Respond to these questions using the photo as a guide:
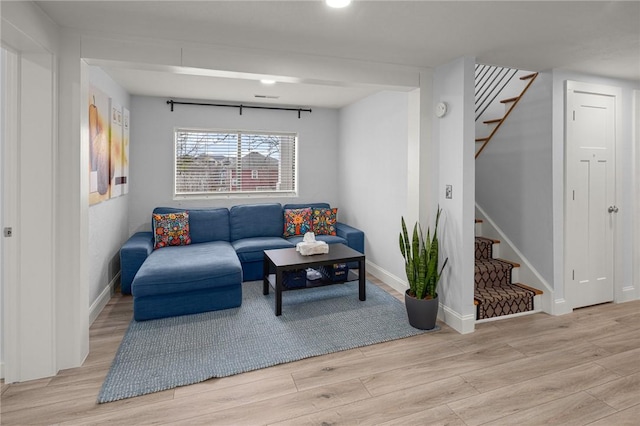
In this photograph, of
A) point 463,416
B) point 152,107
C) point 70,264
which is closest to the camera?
point 463,416

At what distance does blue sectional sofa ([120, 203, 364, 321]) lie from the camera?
10.5ft

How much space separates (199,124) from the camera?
498 centimetres

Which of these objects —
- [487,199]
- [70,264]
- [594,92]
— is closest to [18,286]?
[70,264]

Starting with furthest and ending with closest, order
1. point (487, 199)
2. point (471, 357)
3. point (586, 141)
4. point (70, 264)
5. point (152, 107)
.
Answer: point (152, 107) < point (487, 199) < point (586, 141) < point (471, 357) < point (70, 264)

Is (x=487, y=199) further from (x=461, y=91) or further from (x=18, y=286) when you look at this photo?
(x=18, y=286)

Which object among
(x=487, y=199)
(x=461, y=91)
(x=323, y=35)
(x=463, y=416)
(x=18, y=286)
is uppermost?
(x=323, y=35)

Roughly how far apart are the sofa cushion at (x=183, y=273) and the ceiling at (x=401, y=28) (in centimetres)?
176

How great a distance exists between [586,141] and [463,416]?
296 cm

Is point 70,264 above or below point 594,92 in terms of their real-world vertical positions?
below

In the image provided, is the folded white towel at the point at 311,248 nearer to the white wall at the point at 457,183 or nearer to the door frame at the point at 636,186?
the white wall at the point at 457,183

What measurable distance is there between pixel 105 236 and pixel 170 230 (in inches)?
32.6

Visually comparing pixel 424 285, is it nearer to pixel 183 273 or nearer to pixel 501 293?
pixel 501 293

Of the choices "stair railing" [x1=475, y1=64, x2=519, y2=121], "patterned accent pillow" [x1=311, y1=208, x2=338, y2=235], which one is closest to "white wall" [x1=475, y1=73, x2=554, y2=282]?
"stair railing" [x1=475, y1=64, x2=519, y2=121]

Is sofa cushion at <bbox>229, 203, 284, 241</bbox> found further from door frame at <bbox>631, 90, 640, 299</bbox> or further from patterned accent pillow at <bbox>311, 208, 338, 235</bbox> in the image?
door frame at <bbox>631, 90, 640, 299</bbox>
